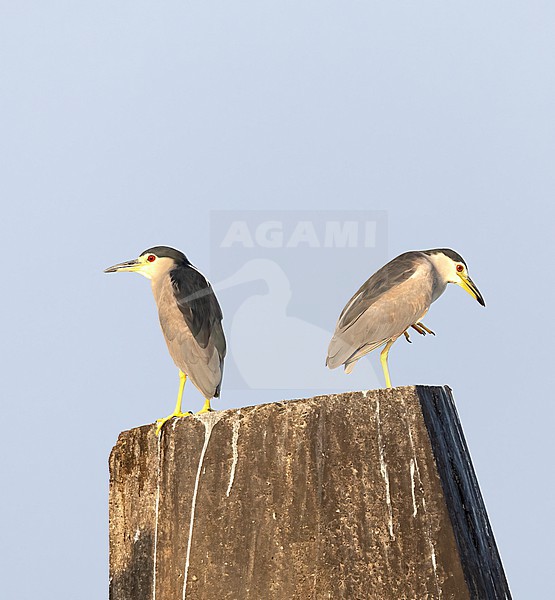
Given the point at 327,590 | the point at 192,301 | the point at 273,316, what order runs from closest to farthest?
the point at 327,590
the point at 192,301
the point at 273,316

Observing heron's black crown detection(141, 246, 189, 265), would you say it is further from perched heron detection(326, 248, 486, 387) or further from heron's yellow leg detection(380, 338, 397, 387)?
heron's yellow leg detection(380, 338, 397, 387)

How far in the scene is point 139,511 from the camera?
266 inches

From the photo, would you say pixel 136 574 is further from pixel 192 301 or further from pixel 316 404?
pixel 192 301

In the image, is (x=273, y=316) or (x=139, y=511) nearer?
(x=139, y=511)

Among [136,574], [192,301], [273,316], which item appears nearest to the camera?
[136,574]

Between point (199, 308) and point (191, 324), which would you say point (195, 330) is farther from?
point (199, 308)

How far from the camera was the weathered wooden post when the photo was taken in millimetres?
5762

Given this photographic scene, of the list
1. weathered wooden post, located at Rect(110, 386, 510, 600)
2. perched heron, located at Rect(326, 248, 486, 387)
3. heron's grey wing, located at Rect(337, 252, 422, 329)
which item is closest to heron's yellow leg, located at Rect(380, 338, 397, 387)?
perched heron, located at Rect(326, 248, 486, 387)

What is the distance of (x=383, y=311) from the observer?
8289 millimetres

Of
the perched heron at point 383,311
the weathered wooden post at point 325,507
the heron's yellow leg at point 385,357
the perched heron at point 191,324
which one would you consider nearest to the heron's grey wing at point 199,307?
the perched heron at point 191,324

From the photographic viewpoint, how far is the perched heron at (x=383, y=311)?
8273mm

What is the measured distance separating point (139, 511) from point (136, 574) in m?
0.41

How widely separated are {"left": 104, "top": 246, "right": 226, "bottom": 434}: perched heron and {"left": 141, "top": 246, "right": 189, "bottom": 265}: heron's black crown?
0.09 feet

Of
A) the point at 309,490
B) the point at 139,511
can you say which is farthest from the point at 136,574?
the point at 309,490
